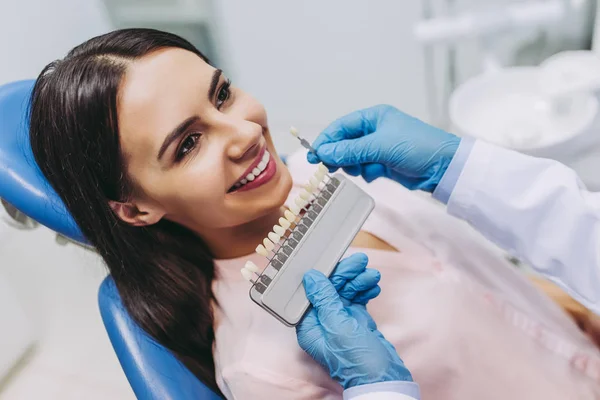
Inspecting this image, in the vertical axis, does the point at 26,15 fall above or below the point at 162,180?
above

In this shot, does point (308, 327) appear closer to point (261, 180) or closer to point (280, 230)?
point (280, 230)

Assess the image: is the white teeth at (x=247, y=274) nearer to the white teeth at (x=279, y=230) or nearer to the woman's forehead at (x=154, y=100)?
the white teeth at (x=279, y=230)

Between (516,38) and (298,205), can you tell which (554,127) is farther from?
(298,205)

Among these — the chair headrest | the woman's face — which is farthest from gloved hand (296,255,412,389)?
the chair headrest

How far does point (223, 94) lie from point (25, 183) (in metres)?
0.42

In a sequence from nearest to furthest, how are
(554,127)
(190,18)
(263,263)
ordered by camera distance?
1. (263,263)
2. (554,127)
3. (190,18)

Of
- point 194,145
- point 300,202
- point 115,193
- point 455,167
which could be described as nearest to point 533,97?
point 455,167

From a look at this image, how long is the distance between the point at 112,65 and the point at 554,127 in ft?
3.74

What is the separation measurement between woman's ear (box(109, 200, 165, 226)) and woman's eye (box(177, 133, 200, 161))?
0.46 ft

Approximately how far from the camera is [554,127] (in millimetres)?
1472

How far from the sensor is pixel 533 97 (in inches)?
61.8

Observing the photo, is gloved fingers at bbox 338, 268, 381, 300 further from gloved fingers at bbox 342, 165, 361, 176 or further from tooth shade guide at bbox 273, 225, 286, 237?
gloved fingers at bbox 342, 165, 361, 176

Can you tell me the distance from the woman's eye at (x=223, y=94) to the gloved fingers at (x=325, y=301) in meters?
0.37

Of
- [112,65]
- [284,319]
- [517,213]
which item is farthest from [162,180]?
[517,213]
